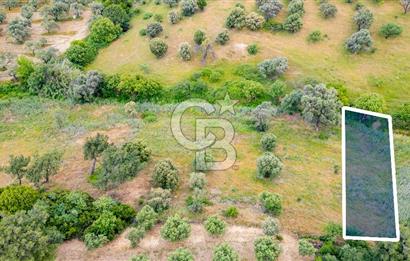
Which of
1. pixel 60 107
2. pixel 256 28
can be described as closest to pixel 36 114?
pixel 60 107

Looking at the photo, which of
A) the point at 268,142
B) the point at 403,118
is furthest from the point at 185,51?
the point at 403,118

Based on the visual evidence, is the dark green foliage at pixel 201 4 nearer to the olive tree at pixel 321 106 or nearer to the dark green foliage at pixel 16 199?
the olive tree at pixel 321 106

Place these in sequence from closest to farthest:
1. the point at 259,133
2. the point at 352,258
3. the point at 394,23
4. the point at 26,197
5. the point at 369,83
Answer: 1. the point at 352,258
2. the point at 26,197
3. the point at 259,133
4. the point at 369,83
5. the point at 394,23

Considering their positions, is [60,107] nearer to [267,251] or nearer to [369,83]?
[267,251]

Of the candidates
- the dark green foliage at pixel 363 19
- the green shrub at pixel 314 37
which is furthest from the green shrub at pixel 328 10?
the green shrub at pixel 314 37

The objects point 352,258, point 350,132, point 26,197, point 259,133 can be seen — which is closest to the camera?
point 350,132

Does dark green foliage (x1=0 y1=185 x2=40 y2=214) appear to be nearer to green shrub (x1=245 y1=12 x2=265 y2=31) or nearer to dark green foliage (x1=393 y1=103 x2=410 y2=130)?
green shrub (x1=245 y1=12 x2=265 y2=31)

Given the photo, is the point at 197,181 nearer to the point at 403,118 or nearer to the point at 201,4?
the point at 403,118
